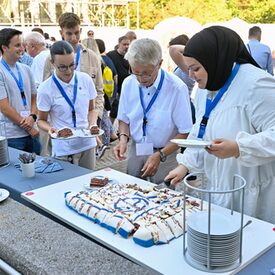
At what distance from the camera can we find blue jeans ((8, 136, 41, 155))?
265cm

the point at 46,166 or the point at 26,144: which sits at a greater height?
the point at 46,166

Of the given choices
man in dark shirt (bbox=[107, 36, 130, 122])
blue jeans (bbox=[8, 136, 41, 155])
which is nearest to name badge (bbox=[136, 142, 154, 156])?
blue jeans (bbox=[8, 136, 41, 155])

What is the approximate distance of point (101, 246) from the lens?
116 centimetres

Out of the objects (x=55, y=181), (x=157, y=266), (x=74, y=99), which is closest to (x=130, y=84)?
(x=74, y=99)

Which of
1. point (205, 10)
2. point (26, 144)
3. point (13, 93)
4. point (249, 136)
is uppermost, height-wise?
point (205, 10)

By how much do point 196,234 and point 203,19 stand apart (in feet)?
71.1

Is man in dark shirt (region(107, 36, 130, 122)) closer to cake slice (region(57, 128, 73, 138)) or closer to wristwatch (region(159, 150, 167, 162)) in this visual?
cake slice (region(57, 128, 73, 138))

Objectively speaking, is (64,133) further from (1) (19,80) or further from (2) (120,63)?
(2) (120,63)

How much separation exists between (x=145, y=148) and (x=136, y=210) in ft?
2.30

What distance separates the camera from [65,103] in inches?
89.7

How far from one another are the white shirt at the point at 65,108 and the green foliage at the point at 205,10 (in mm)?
19802

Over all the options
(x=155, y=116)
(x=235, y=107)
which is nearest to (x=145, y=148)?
(x=155, y=116)

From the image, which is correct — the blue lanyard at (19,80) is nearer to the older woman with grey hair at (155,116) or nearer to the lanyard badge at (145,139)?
the older woman with grey hair at (155,116)

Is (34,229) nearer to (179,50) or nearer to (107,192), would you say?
(107,192)
